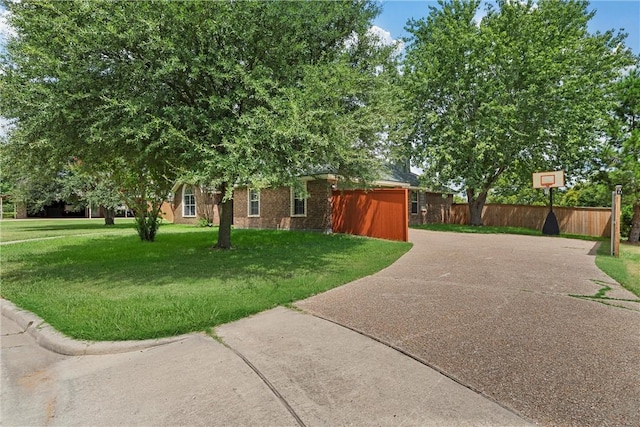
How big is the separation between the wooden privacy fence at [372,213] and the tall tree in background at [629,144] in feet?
30.6

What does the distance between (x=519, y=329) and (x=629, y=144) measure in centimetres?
1538

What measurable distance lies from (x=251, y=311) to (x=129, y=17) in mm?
5536

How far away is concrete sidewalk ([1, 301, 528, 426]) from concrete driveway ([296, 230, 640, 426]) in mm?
335

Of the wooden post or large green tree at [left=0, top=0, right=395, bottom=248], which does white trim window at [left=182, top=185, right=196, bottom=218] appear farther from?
the wooden post

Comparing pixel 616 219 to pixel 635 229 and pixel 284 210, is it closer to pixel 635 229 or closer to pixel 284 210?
pixel 635 229

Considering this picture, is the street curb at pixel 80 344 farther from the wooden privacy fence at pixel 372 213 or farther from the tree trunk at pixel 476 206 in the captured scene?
the tree trunk at pixel 476 206

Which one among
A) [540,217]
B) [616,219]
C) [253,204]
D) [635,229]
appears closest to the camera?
[616,219]

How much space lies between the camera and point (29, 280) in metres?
7.23

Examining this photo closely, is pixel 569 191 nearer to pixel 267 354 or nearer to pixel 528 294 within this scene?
pixel 528 294

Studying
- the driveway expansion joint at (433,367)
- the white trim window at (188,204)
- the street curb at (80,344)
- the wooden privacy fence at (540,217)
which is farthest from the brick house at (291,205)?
the driveway expansion joint at (433,367)

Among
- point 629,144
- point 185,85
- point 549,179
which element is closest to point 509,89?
point 549,179

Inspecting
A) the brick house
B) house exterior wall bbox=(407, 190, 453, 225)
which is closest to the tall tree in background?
the brick house

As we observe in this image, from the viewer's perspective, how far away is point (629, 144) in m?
15.1

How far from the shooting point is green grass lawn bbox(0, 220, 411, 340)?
4.70m
